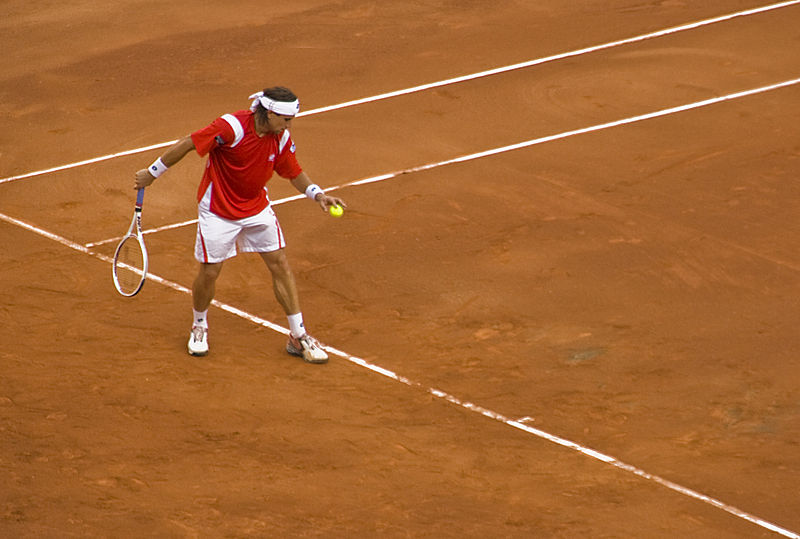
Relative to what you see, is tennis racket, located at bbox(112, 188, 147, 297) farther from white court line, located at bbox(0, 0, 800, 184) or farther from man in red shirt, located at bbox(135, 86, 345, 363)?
white court line, located at bbox(0, 0, 800, 184)

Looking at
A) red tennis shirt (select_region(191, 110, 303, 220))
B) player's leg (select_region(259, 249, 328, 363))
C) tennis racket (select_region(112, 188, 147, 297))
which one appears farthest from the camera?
tennis racket (select_region(112, 188, 147, 297))

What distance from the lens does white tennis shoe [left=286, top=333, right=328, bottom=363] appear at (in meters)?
9.28

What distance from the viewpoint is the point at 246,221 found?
9008mm

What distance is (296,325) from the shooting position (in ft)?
30.3

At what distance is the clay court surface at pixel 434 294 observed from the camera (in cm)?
770

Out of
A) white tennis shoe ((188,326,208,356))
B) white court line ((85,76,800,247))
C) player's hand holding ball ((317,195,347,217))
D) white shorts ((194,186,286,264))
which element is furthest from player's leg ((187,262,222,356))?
white court line ((85,76,800,247))

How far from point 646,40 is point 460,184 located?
4.71 metres

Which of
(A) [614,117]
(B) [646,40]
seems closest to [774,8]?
(B) [646,40]

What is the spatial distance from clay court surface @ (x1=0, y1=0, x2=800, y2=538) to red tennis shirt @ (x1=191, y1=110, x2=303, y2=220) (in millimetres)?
1202

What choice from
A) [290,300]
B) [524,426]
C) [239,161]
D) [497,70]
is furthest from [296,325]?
[497,70]

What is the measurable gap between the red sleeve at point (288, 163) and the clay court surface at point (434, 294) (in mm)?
1365

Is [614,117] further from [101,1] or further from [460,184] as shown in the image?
[101,1]

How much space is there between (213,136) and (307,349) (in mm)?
1762

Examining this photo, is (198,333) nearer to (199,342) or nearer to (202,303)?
(199,342)
